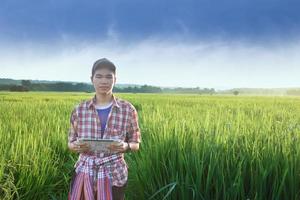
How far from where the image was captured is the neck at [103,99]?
8.16 feet

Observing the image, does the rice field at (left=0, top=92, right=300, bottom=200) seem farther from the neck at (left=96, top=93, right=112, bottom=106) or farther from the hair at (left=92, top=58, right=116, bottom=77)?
the hair at (left=92, top=58, right=116, bottom=77)

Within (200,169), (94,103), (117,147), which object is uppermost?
(94,103)

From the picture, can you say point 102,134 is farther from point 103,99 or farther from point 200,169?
point 200,169

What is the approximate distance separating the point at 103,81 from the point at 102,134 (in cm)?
31

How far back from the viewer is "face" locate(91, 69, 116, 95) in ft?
8.03

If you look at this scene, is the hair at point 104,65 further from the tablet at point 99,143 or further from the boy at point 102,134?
the tablet at point 99,143

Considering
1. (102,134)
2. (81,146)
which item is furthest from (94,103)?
(81,146)

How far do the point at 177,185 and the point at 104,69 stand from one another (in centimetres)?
116

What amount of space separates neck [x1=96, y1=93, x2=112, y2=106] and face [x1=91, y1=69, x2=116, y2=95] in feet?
0.08

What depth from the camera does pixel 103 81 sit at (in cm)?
244

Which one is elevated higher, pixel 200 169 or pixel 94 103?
pixel 94 103

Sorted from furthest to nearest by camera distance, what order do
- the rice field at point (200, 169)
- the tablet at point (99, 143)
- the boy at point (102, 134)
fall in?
the rice field at point (200, 169) → the boy at point (102, 134) → the tablet at point (99, 143)

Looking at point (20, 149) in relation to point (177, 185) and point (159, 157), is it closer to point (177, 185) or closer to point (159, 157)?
point (159, 157)

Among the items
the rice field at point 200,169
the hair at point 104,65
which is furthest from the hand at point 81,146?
the rice field at point 200,169
